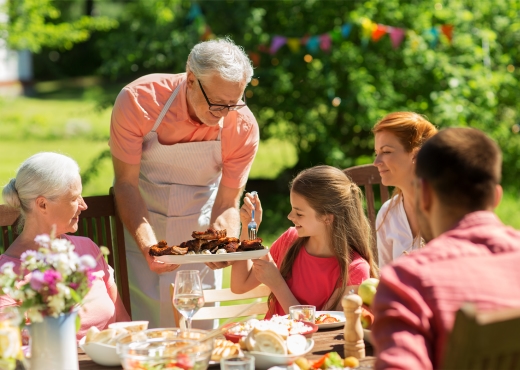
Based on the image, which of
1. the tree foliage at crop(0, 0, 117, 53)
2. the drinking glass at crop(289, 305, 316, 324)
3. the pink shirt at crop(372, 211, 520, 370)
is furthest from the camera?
the tree foliage at crop(0, 0, 117, 53)

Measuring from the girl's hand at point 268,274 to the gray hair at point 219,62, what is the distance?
2.76ft

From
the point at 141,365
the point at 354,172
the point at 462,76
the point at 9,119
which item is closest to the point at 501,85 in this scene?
the point at 462,76

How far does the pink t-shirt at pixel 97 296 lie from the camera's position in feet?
9.93

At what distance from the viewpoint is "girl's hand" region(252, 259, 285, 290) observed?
10.9ft

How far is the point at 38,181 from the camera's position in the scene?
3.08 metres

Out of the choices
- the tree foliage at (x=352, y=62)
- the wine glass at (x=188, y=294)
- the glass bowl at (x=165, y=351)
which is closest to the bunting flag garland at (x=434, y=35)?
the tree foliage at (x=352, y=62)

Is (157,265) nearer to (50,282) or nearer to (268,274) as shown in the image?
(268,274)

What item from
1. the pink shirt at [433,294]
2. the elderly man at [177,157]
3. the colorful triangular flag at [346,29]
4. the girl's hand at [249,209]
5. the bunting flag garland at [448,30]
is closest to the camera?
the pink shirt at [433,294]

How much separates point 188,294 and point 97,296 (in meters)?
0.72

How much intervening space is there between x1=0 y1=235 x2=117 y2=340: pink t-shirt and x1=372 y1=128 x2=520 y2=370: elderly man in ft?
5.12

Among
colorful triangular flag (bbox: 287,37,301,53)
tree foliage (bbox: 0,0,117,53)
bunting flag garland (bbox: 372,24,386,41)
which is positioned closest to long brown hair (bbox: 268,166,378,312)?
bunting flag garland (bbox: 372,24,386,41)

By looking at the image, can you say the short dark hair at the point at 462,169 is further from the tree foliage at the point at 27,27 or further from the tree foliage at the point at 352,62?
the tree foliage at the point at 27,27

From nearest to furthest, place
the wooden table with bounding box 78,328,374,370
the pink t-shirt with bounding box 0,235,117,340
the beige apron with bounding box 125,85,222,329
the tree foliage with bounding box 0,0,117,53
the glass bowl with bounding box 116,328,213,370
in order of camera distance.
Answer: the glass bowl with bounding box 116,328,213,370 < the wooden table with bounding box 78,328,374,370 < the pink t-shirt with bounding box 0,235,117,340 < the beige apron with bounding box 125,85,222,329 < the tree foliage with bounding box 0,0,117,53

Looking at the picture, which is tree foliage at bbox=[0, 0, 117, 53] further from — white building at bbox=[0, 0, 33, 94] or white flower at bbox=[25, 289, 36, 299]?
white building at bbox=[0, 0, 33, 94]
